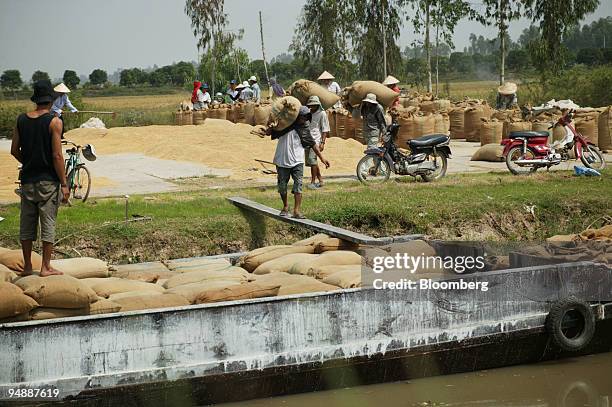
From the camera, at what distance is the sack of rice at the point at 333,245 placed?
813 centimetres

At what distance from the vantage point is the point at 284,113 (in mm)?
9812

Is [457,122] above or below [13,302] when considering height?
above

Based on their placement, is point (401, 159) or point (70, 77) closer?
point (401, 159)

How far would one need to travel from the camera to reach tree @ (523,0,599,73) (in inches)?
1131

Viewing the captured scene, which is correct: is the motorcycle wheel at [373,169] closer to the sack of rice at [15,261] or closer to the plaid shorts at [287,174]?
the plaid shorts at [287,174]

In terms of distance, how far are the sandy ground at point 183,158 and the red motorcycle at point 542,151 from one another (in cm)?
73

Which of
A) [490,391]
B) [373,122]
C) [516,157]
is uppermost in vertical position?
[373,122]

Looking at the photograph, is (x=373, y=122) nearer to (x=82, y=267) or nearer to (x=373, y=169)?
(x=373, y=169)

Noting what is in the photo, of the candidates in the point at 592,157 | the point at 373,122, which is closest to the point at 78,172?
the point at 373,122

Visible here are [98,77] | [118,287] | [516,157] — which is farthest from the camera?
[98,77]

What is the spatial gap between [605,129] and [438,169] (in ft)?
19.7

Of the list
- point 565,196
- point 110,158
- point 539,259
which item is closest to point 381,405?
point 539,259

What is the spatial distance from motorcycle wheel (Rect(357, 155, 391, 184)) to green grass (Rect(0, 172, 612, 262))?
33.1 inches

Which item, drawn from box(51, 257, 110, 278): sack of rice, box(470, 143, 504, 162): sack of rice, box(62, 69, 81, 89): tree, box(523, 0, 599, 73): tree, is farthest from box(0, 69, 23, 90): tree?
box(51, 257, 110, 278): sack of rice
